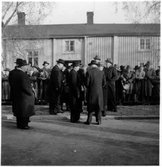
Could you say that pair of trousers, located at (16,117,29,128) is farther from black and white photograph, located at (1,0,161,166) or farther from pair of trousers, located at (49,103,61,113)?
pair of trousers, located at (49,103,61,113)

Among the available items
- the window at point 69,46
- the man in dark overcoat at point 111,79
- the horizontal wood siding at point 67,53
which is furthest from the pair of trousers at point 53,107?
the window at point 69,46

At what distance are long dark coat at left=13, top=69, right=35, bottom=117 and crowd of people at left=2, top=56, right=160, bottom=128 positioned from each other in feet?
1.24

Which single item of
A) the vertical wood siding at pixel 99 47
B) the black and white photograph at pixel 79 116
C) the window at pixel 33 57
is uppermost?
the vertical wood siding at pixel 99 47

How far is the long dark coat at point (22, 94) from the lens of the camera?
22.6 feet

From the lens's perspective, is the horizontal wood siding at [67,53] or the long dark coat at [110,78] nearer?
the long dark coat at [110,78]

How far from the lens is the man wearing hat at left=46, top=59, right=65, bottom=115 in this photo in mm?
9070

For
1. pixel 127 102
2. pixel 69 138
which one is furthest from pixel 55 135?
pixel 127 102

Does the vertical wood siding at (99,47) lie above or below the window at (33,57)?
above

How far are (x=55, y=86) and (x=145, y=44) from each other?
59.9 feet

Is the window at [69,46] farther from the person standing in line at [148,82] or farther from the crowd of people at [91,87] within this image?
the person standing in line at [148,82]

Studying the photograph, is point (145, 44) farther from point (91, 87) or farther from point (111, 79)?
point (91, 87)

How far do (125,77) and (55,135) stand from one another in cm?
635

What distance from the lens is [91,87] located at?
24.4 feet

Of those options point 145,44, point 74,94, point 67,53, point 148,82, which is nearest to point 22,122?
point 74,94
